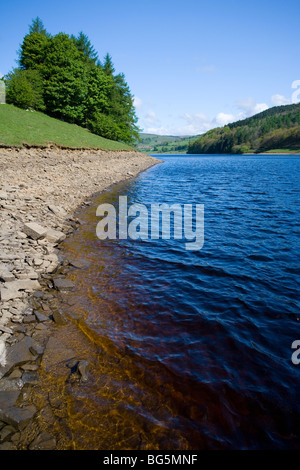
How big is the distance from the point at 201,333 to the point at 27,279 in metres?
5.12

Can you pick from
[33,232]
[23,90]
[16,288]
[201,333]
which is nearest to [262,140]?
[23,90]

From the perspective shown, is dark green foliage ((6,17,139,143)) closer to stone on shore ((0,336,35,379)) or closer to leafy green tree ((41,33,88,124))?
leafy green tree ((41,33,88,124))

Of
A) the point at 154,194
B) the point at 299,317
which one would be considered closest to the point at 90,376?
the point at 299,317

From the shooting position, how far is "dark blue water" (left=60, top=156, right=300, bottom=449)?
3949mm

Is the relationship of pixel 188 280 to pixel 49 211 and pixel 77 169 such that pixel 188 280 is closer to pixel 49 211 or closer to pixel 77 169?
pixel 49 211

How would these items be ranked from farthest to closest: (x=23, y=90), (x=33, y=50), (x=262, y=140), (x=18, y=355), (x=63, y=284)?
(x=262, y=140)
(x=33, y=50)
(x=23, y=90)
(x=63, y=284)
(x=18, y=355)

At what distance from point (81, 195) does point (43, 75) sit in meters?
43.9

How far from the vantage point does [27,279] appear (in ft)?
22.4

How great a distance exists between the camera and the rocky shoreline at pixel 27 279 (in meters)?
3.74

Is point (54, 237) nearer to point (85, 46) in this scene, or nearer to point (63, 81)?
point (63, 81)

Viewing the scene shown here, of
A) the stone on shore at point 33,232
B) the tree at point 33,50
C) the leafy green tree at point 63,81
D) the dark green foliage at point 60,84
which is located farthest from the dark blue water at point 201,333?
the tree at point 33,50

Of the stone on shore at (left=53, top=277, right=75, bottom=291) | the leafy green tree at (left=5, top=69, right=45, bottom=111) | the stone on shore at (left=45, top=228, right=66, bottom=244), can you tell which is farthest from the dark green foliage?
the stone on shore at (left=53, top=277, right=75, bottom=291)

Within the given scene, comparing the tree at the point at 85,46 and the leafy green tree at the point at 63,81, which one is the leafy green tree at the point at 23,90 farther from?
the tree at the point at 85,46

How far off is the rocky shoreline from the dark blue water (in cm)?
105
